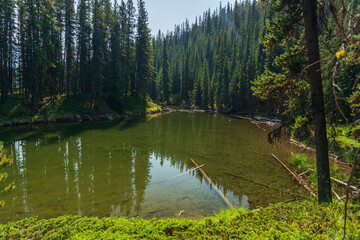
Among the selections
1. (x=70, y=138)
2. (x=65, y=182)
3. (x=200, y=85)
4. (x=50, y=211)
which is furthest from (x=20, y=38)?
(x=200, y=85)

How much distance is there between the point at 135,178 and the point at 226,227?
7.68 metres

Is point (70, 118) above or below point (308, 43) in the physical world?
below

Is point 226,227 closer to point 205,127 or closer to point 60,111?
point 205,127

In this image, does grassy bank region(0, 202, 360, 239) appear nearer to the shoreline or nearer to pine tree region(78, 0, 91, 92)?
the shoreline

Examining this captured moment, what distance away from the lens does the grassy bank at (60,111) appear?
27.0 metres

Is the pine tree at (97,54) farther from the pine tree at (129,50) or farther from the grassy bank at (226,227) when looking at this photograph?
the grassy bank at (226,227)

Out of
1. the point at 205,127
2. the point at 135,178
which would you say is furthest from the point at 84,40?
the point at 135,178

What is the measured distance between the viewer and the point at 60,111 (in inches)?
1248

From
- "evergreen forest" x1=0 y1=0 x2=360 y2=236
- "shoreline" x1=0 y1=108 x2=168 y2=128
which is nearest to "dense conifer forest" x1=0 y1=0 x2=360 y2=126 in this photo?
"evergreen forest" x1=0 y1=0 x2=360 y2=236

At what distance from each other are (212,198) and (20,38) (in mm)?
39921

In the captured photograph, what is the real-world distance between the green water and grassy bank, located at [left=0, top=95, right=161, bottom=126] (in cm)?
879

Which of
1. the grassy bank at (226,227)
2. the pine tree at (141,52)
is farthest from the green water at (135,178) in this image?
the pine tree at (141,52)

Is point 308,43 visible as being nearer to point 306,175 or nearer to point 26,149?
point 306,175

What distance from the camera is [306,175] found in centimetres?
1151
